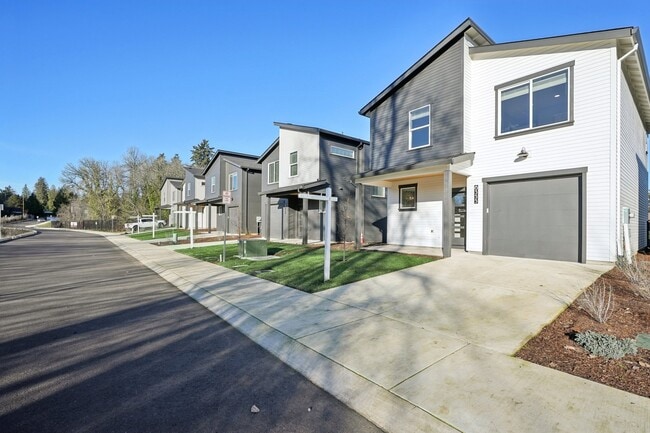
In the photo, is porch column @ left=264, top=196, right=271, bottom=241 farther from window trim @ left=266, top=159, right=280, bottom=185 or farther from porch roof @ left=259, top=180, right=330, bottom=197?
porch roof @ left=259, top=180, right=330, bottom=197

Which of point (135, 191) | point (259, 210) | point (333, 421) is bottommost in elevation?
point (333, 421)

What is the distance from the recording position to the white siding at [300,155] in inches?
703

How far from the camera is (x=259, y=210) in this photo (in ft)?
85.8

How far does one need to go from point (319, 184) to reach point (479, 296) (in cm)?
1143

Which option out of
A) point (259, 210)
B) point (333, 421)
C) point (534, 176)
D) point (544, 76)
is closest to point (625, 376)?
point (333, 421)

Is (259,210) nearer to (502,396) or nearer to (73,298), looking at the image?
(73,298)

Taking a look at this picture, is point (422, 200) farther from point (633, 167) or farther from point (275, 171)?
point (275, 171)

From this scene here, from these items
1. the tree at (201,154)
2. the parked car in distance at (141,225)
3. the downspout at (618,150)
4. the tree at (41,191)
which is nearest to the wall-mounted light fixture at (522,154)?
the downspout at (618,150)

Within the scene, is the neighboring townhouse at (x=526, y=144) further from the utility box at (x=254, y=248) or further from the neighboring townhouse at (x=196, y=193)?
the neighboring townhouse at (x=196, y=193)

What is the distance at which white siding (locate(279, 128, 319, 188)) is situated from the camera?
703 inches

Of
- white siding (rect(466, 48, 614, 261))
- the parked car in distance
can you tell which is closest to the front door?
white siding (rect(466, 48, 614, 261))

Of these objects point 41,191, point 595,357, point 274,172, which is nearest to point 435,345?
point 595,357

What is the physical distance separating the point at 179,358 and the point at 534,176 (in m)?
10.6

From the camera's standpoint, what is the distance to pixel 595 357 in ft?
11.5
